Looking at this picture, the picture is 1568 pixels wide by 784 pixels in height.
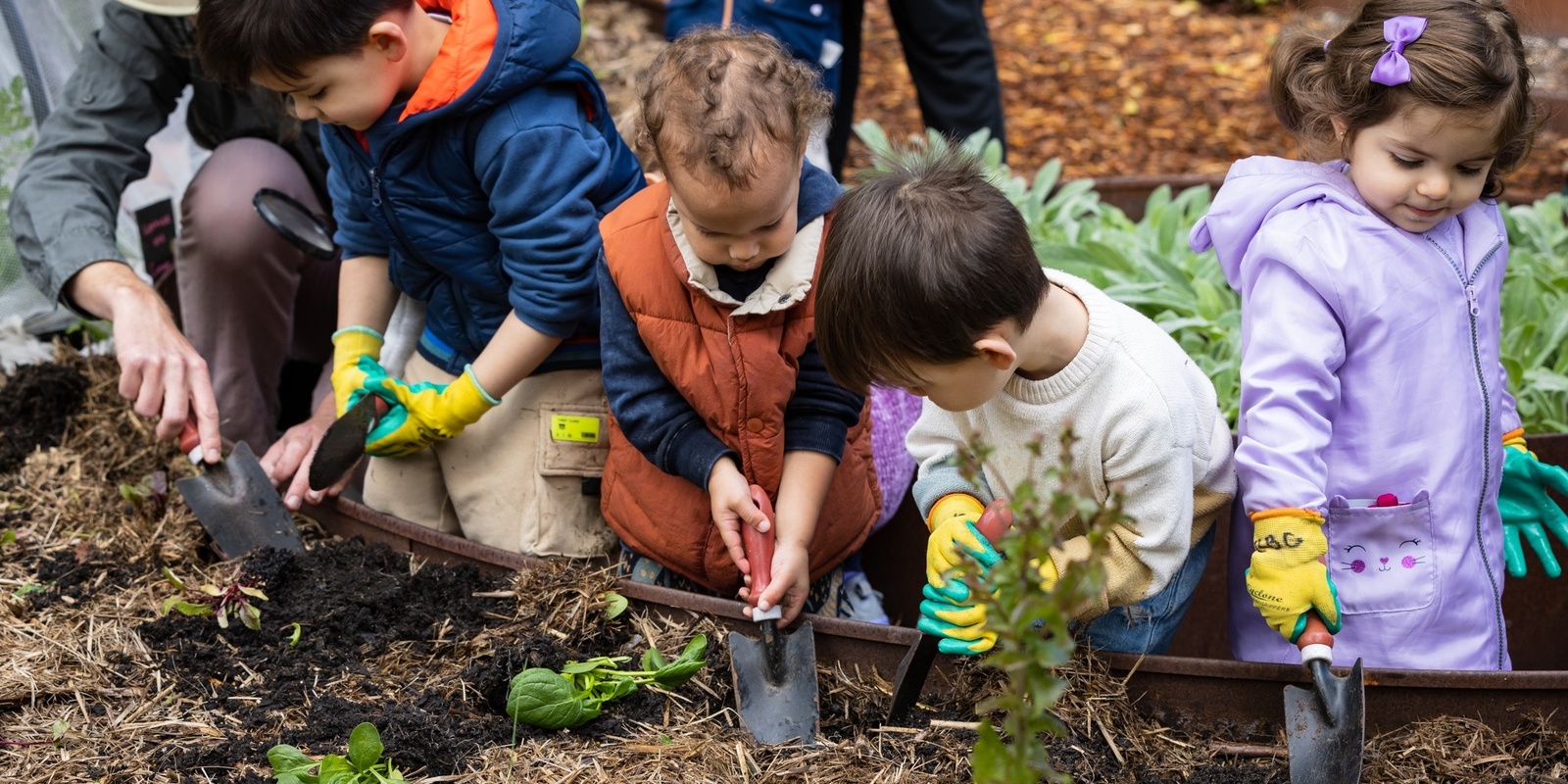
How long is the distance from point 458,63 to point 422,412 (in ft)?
2.05

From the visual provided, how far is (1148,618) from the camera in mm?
2045

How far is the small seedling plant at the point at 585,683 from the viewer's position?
1.98 meters

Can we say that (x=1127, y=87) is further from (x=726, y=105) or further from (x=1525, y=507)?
(x=726, y=105)

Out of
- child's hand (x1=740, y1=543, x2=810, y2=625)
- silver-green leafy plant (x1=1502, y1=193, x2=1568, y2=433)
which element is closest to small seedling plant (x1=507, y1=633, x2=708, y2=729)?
child's hand (x1=740, y1=543, x2=810, y2=625)

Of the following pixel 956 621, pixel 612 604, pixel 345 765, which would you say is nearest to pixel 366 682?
pixel 345 765

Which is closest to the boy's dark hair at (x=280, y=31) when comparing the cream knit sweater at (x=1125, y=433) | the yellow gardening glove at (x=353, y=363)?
the yellow gardening glove at (x=353, y=363)

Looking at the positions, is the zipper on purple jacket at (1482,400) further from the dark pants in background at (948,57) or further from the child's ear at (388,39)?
the dark pants in background at (948,57)

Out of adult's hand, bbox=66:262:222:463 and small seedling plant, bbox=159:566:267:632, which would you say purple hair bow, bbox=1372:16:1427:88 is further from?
adult's hand, bbox=66:262:222:463

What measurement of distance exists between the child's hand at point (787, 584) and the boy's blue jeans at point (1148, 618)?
1.46 ft

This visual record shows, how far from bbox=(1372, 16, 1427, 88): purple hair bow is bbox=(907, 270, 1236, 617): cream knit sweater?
0.45 m

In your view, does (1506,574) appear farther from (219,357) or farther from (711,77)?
(219,357)

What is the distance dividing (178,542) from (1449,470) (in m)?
2.15

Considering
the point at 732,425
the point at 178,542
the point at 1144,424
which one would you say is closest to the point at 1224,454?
the point at 1144,424

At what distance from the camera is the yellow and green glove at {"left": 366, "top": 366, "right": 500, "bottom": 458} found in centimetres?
239
